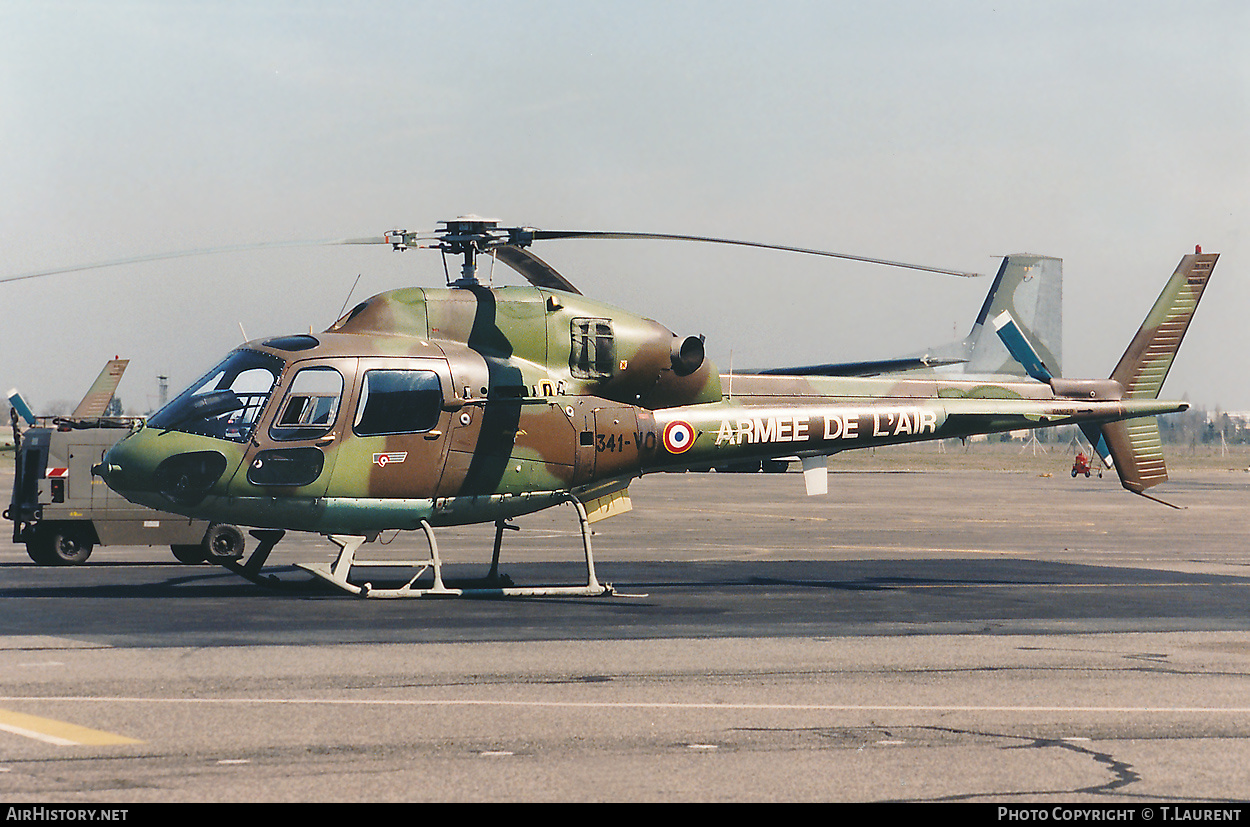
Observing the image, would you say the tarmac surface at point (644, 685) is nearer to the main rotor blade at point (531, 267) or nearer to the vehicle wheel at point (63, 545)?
the vehicle wheel at point (63, 545)

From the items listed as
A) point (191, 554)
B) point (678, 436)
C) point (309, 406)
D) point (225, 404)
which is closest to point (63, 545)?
point (191, 554)

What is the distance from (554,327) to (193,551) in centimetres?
919

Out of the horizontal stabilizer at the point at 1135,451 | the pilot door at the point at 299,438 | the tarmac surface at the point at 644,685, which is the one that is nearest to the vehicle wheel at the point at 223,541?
the tarmac surface at the point at 644,685

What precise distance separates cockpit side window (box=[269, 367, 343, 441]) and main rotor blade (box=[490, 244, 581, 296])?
112 inches

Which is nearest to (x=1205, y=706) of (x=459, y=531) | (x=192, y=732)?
(x=192, y=732)

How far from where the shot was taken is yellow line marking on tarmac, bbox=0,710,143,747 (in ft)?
28.1

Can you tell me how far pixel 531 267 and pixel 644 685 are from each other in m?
8.49

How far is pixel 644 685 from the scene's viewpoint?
11.0 metres

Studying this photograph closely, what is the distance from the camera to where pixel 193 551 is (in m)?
22.8

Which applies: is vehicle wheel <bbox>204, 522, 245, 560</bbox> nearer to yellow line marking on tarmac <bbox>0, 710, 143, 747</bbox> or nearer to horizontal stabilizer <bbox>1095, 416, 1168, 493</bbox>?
yellow line marking on tarmac <bbox>0, 710, 143, 747</bbox>

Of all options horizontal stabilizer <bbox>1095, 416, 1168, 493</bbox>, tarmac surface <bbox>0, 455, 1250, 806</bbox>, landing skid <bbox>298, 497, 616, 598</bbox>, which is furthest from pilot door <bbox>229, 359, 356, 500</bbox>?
horizontal stabilizer <bbox>1095, 416, 1168, 493</bbox>

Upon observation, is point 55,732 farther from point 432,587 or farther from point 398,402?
point 432,587

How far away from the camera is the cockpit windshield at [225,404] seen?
1605cm

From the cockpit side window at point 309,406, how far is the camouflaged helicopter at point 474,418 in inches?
0.8
